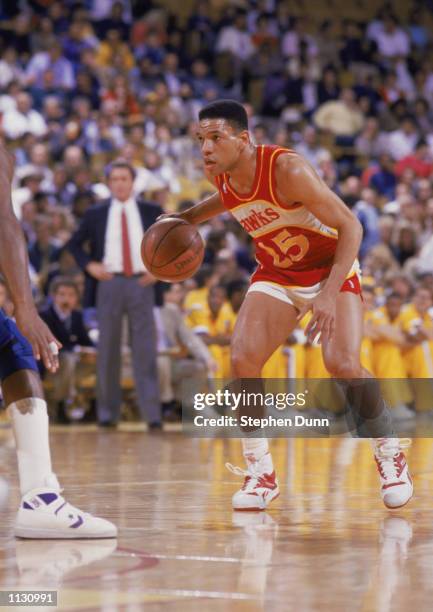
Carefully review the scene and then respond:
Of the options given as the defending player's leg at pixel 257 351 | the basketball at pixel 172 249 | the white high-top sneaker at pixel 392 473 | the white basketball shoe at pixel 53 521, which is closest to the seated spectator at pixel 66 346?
the basketball at pixel 172 249

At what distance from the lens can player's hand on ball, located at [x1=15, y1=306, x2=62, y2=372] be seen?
4.10 m

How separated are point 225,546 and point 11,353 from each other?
1033 mm

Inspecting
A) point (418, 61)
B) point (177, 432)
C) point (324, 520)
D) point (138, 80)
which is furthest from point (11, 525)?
point (418, 61)

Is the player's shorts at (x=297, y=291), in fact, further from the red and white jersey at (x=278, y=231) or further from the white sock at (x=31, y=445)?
the white sock at (x=31, y=445)

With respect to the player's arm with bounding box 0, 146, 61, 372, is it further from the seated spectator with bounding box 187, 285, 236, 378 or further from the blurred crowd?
the seated spectator with bounding box 187, 285, 236, 378

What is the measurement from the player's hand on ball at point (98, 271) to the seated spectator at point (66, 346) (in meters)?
0.89

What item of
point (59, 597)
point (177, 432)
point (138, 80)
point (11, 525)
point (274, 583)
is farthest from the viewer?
point (138, 80)

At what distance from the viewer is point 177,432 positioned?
33.5 feet

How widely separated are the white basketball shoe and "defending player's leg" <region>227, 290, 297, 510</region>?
1.17m

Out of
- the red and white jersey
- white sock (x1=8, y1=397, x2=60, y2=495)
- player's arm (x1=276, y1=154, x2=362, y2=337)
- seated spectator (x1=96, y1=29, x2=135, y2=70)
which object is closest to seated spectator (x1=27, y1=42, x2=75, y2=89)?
seated spectator (x1=96, y1=29, x2=135, y2=70)

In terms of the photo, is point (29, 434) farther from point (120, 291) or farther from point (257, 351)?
point (120, 291)

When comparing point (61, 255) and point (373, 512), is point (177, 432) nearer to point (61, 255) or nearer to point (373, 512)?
point (61, 255)

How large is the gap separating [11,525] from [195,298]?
7332mm

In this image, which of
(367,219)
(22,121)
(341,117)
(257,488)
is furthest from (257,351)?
(341,117)
